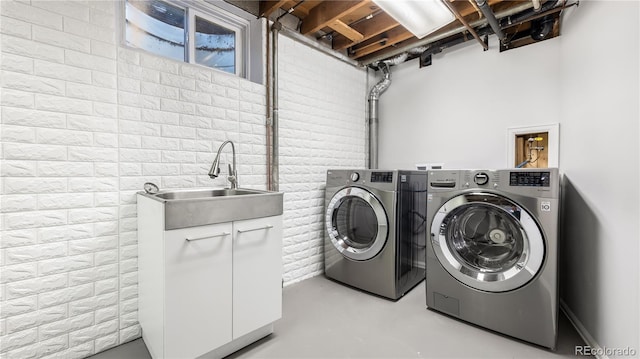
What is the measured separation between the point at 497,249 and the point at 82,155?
2.76 meters

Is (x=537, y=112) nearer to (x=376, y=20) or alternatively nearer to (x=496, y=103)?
(x=496, y=103)

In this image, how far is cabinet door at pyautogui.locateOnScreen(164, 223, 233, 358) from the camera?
137 cm

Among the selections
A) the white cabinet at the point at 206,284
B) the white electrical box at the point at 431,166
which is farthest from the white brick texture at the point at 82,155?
the white electrical box at the point at 431,166

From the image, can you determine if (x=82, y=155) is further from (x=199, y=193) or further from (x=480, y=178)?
(x=480, y=178)

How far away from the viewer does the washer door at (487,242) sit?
1.71 metres

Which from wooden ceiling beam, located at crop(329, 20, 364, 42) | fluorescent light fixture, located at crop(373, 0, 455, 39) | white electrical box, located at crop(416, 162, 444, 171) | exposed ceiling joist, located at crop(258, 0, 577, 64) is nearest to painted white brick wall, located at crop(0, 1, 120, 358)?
exposed ceiling joist, located at crop(258, 0, 577, 64)

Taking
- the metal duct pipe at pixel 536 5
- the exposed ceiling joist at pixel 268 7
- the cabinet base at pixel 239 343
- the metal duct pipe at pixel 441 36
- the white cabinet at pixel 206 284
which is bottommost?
the cabinet base at pixel 239 343

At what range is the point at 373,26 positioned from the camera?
8.84 feet

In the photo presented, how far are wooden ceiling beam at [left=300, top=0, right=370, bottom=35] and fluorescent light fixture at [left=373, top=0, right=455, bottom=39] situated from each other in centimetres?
27

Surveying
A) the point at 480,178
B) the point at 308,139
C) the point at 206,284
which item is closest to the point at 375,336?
the point at 206,284

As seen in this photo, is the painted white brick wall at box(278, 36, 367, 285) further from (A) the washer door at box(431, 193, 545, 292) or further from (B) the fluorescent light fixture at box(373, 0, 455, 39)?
(A) the washer door at box(431, 193, 545, 292)

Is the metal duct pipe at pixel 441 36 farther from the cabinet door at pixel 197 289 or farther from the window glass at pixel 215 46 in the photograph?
the cabinet door at pixel 197 289

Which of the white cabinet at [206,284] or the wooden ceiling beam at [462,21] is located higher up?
the wooden ceiling beam at [462,21]

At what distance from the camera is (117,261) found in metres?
1.70
